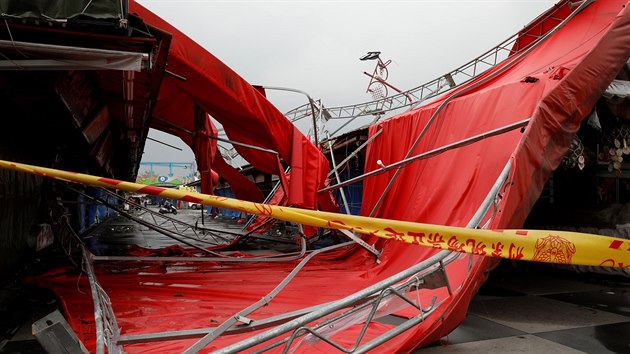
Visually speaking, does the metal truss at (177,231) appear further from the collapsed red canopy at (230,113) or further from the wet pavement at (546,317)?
the wet pavement at (546,317)

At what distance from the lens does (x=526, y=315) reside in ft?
18.8

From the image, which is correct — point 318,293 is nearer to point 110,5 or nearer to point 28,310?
point 28,310

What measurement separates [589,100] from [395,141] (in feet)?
14.0

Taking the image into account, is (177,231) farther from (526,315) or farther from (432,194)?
(526,315)

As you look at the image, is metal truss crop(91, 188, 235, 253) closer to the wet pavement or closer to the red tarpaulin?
the red tarpaulin

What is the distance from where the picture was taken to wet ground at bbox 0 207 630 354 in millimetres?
4527

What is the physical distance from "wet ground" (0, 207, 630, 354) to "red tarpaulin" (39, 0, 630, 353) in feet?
1.42

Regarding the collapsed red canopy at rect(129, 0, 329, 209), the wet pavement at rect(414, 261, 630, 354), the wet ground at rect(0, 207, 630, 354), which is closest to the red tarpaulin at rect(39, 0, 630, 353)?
the collapsed red canopy at rect(129, 0, 329, 209)

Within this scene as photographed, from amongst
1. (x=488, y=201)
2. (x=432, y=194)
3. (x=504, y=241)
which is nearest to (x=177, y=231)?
(x=432, y=194)

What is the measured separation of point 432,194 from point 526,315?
7.14ft

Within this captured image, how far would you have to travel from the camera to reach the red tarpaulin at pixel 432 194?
14.9ft

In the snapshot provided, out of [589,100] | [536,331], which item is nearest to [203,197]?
[536,331]

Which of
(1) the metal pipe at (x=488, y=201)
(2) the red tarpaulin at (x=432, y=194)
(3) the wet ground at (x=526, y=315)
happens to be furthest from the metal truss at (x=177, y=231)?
(1) the metal pipe at (x=488, y=201)

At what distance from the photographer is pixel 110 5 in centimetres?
400
